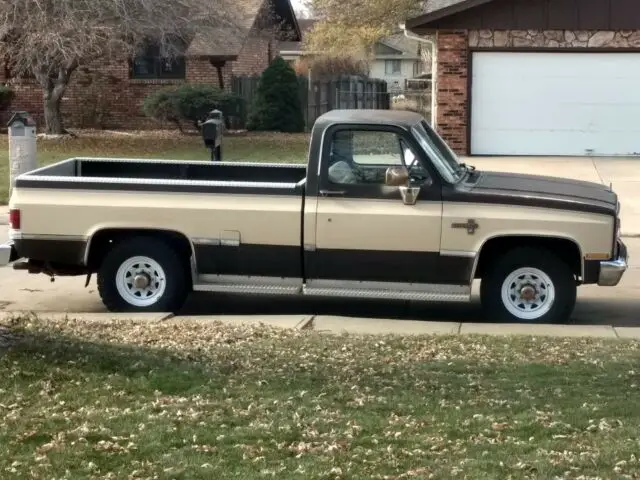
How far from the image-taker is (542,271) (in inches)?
349

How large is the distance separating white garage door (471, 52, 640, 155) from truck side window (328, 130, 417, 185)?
13761 millimetres

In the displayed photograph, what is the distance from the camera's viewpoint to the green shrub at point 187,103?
28.0 metres

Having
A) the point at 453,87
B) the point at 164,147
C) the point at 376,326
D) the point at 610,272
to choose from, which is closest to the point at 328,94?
the point at 164,147

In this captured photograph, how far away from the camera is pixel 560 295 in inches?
350

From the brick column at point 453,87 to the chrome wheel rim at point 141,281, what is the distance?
13.7 meters

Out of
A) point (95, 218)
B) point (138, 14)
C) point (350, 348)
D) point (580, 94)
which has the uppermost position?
point (138, 14)

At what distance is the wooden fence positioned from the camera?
105 feet

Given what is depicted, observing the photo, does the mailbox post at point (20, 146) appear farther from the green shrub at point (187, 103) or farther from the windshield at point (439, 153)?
the green shrub at point (187, 103)

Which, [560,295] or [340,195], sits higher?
[340,195]

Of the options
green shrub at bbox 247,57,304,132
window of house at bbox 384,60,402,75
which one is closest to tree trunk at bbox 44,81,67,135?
green shrub at bbox 247,57,304,132

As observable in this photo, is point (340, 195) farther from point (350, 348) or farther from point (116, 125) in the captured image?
point (116, 125)

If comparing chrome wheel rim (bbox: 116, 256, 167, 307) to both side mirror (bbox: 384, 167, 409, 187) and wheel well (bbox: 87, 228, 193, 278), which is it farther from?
side mirror (bbox: 384, 167, 409, 187)

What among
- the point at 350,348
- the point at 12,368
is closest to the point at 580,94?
the point at 350,348

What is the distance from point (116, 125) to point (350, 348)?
25.5m
